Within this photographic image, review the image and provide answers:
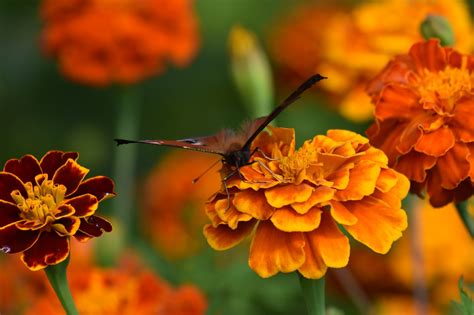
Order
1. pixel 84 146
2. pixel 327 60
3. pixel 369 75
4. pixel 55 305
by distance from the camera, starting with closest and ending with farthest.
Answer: pixel 55 305
pixel 369 75
pixel 327 60
pixel 84 146

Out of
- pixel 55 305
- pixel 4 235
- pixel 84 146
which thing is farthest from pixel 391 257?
pixel 4 235

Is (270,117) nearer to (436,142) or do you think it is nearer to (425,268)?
(436,142)

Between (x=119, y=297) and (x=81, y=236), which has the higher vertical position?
(x=81, y=236)

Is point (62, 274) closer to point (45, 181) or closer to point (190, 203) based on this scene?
point (45, 181)

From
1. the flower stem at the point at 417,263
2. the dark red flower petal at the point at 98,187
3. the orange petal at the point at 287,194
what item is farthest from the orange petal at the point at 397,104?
the flower stem at the point at 417,263

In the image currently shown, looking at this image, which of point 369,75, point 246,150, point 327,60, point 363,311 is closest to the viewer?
point 246,150

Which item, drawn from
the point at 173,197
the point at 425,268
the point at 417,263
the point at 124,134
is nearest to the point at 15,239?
the point at 417,263

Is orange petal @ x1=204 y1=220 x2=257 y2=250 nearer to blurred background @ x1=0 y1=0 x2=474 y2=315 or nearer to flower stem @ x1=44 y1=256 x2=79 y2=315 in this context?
A: flower stem @ x1=44 y1=256 x2=79 y2=315
